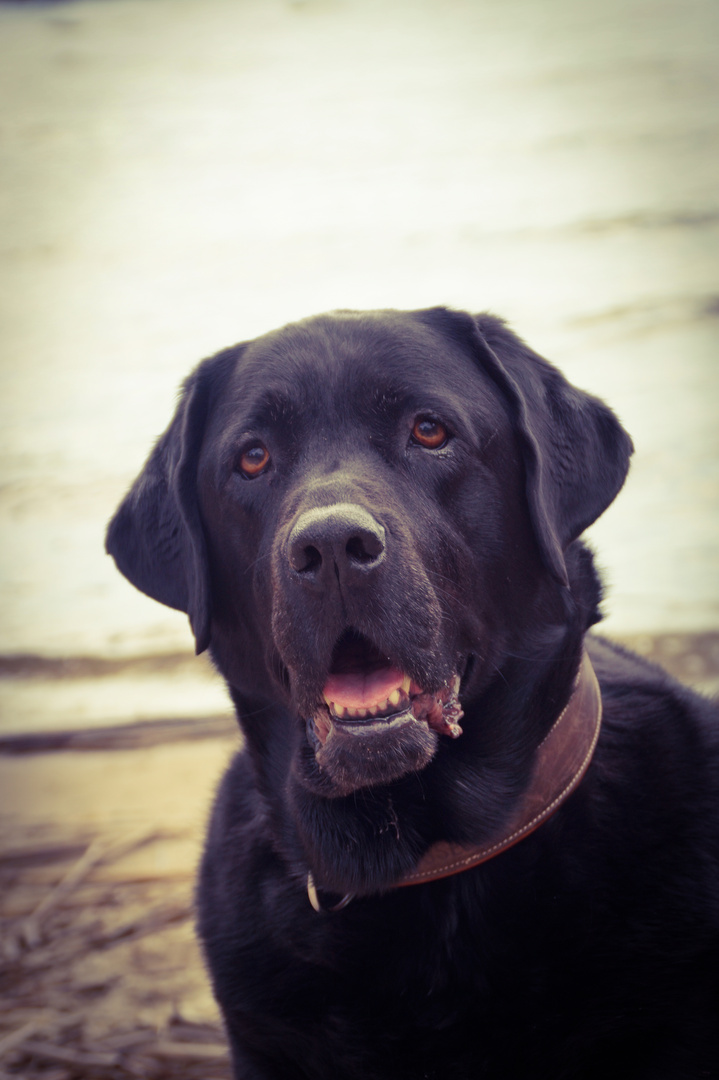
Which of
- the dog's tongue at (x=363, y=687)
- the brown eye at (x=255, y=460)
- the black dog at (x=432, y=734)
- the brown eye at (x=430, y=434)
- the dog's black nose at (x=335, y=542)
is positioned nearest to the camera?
the dog's black nose at (x=335, y=542)

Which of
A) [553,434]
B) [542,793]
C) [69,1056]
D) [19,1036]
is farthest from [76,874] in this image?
[553,434]

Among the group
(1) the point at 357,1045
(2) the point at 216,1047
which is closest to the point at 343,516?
(1) the point at 357,1045

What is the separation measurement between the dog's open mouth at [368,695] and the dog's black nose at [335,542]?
0.18m

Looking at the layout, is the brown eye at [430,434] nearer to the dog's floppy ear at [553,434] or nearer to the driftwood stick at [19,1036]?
the dog's floppy ear at [553,434]

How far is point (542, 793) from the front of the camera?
1936mm

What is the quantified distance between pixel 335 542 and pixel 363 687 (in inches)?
16.8

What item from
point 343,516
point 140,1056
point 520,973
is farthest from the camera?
point 140,1056

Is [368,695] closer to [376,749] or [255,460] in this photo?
[376,749]

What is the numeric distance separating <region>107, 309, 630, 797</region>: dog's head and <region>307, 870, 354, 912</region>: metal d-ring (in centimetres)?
24

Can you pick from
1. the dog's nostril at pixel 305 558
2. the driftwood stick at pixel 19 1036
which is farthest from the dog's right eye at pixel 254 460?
the driftwood stick at pixel 19 1036

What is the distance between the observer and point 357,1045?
1842mm

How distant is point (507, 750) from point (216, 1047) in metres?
1.45

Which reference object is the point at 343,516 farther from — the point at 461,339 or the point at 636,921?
the point at 636,921

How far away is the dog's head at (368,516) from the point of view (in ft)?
5.91
